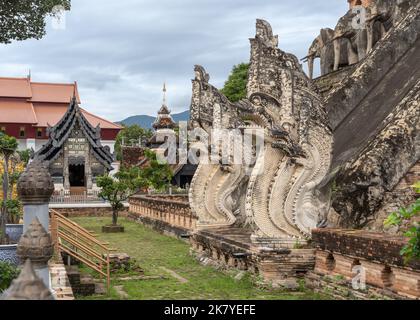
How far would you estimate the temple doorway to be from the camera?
4053cm

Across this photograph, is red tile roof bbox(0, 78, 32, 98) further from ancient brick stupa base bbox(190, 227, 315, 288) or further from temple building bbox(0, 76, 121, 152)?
ancient brick stupa base bbox(190, 227, 315, 288)

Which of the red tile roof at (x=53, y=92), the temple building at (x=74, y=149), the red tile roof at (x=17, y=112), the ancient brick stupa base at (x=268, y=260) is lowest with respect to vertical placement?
the ancient brick stupa base at (x=268, y=260)

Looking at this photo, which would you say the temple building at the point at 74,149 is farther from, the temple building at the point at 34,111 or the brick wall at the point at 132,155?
the temple building at the point at 34,111

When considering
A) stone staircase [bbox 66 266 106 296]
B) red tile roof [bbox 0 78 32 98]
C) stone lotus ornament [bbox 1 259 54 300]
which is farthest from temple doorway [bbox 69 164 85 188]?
stone lotus ornament [bbox 1 259 54 300]

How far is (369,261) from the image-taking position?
704cm

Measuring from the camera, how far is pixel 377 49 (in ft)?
42.3

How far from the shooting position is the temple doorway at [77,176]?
40.5 meters

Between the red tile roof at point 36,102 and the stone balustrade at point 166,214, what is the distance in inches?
892

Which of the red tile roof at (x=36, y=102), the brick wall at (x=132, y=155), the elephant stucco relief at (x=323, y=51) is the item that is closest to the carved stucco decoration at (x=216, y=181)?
the elephant stucco relief at (x=323, y=51)

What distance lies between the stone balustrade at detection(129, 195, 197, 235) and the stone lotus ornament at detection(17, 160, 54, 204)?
284 inches

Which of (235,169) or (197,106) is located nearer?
(235,169)
